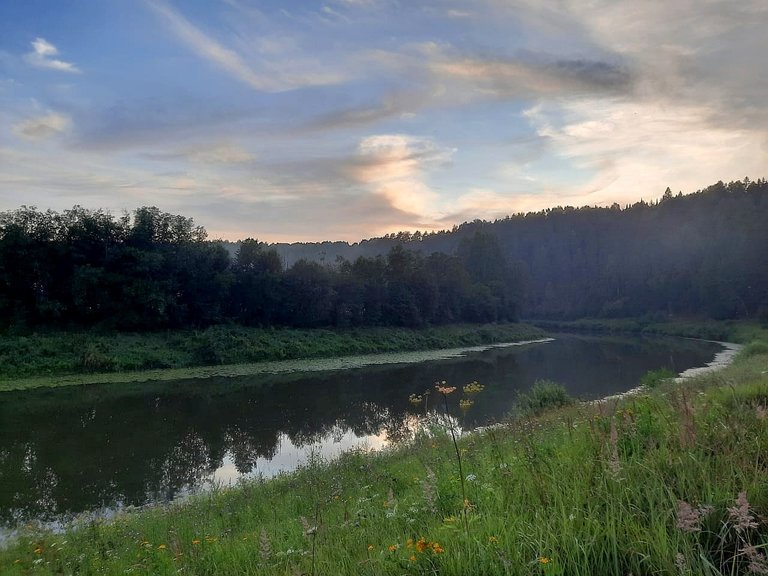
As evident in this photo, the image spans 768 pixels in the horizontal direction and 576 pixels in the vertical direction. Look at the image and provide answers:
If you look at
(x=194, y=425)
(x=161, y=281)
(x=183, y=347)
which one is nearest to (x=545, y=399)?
(x=194, y=425)

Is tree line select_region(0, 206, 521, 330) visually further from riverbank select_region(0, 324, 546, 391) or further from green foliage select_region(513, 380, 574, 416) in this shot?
green foliage select_region(513, 380, 574, 416)

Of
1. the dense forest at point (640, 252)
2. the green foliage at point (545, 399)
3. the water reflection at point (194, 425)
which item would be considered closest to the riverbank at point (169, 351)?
the water reflection at point (194, 425)

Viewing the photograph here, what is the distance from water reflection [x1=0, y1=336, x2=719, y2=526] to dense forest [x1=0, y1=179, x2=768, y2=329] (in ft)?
50.6

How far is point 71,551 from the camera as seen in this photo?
7121 millimetres

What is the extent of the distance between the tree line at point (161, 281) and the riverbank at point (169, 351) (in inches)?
108

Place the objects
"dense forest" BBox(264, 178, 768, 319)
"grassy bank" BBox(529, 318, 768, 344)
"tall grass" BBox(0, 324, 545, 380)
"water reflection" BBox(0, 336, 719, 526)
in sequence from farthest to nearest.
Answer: "dense forest" BBox(264, 178, 768, 319), "grassy bank" BBox(529, 318, 768, 344), "tall grass" BBox(0, 324, 545, 380), "water reflection" BBox(0, 336, 719, 526)

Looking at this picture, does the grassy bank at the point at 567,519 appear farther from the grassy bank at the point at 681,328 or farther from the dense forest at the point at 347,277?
the grassy bank at the point at 681,328

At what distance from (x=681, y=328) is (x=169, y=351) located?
64579 mm

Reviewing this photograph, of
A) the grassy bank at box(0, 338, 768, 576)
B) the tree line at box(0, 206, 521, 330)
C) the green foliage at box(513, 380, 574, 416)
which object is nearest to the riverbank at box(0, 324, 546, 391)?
the tree line at box(0, 206, 521, 330)

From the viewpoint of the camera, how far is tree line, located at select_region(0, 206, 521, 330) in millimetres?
37500

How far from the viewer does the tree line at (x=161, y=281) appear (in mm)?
37500

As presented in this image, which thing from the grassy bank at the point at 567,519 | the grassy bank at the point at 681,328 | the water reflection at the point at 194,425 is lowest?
the grassy bank at the point at 681,328

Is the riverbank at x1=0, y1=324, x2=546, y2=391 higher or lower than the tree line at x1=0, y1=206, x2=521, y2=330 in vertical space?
lower

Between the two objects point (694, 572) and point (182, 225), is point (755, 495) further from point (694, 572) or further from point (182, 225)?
point (182, 225)
